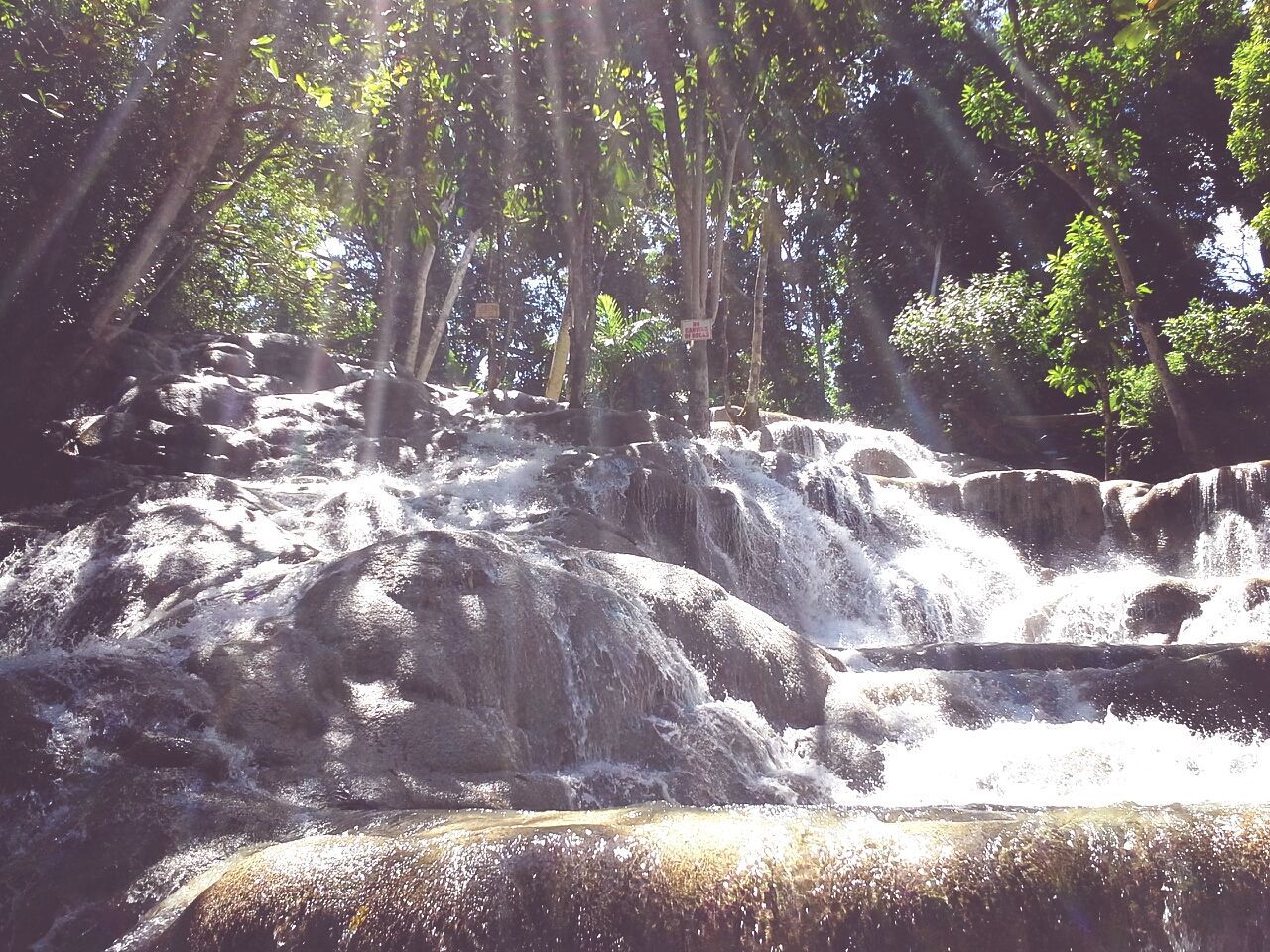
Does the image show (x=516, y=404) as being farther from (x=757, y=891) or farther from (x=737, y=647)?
(x=757, y=891)

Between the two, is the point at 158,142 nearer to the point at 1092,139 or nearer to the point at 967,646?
the point at 967,646

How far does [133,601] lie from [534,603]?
3292 mm

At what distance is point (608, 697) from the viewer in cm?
580

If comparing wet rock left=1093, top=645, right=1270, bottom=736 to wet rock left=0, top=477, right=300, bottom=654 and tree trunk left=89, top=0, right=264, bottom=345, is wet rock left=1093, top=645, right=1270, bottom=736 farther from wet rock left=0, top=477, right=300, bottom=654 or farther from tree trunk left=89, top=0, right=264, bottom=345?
tree trunk left=89, top=0, right=264, bottom=345

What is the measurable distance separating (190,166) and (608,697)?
9.50m

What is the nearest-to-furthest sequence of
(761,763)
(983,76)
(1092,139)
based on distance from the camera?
(761,763)
(1092,139)
(983,76)

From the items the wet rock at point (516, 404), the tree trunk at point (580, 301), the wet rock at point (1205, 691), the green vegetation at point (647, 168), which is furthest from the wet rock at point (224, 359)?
the wet rock at point (1205, 691)

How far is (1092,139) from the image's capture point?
1517cm

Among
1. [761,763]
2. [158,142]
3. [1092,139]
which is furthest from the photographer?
[1092,139]

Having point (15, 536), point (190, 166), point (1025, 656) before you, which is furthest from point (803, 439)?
point (15, 536)

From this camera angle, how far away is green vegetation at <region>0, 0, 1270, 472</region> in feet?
40.6

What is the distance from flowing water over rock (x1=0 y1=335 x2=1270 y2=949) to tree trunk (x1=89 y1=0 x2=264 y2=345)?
1169 mm

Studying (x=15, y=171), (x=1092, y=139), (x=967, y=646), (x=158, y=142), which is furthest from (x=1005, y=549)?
(x=15, y=171)

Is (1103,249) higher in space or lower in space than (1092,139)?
lower
